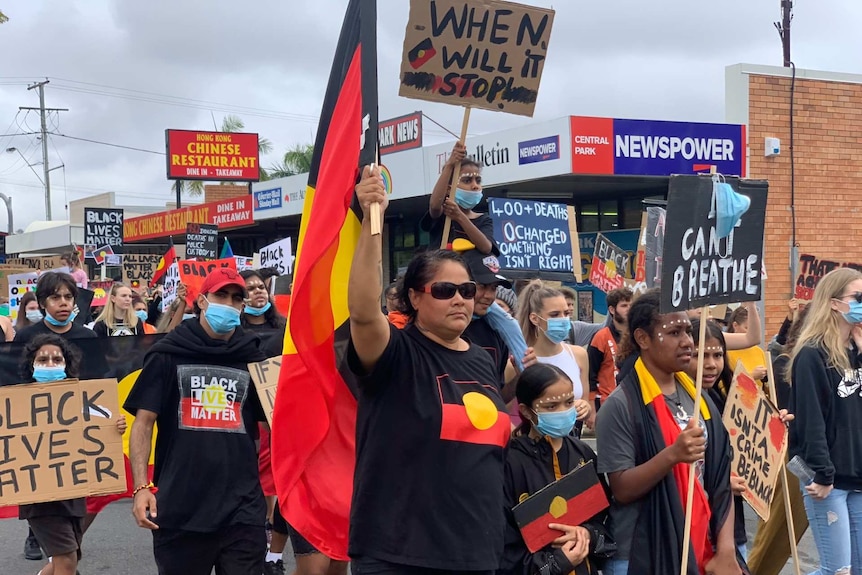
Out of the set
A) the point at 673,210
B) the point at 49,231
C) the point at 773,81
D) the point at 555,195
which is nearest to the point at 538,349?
the point at 673,210

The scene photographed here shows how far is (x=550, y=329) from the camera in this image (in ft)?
19.5

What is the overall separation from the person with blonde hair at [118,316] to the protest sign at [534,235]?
3937 mm

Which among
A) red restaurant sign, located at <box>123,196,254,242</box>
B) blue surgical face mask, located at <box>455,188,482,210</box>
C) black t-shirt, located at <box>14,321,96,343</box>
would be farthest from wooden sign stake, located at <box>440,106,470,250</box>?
red restaurant sign, located at <box>123,196,254,242</box>

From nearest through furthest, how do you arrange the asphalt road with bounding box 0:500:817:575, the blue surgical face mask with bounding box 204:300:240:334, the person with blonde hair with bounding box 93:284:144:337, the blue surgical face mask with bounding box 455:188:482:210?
the blue surgical face mask with bounding box 204:300:240:334 < the blue surgical face mask with bounding box 455:188:482:210 < the asphalt road with bounding box 0:500:817:575 < the person with blonde hair with bounding box 93:284:144:337

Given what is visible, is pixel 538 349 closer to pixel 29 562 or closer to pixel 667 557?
pixel 667 557

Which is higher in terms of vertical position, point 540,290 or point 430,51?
point 430,51

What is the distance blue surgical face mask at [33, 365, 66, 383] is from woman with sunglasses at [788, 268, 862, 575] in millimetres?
4362

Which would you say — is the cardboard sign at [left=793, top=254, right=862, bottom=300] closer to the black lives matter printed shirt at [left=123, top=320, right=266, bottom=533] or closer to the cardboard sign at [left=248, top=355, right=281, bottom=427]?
the cardboard sign at [left=248, top=355, right=281, bottom=427]

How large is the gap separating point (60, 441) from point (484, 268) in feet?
8.82

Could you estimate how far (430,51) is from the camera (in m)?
5.54

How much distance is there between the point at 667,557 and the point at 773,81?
580 inches

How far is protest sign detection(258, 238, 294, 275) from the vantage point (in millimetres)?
11906

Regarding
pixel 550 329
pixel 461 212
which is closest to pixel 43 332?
pixel 461 212

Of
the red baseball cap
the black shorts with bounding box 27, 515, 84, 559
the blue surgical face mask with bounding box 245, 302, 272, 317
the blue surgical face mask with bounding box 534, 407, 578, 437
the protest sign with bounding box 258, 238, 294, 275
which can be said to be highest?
the protest sign with bounding box 258, 238, 294, 275
